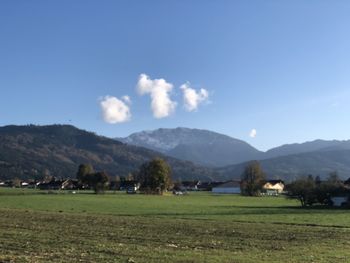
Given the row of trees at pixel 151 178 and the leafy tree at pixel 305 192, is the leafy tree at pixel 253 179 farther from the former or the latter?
the leafy tree at pixel 305 192

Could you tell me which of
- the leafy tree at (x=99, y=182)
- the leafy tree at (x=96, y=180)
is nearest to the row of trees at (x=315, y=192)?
the leafy tree at (x=99, y=182)

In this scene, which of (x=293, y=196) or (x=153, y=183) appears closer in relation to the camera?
(x=293, y=196)

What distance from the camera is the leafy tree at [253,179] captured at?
562 feet

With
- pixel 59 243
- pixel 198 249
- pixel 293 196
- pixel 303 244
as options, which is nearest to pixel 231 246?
pixel 198 249

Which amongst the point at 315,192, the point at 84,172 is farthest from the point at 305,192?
the point at 84,172

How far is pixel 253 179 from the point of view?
567 ft

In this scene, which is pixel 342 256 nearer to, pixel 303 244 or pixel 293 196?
pixel 303 244

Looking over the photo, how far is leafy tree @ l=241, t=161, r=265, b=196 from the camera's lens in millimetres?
171300

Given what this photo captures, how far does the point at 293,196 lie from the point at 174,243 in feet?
264

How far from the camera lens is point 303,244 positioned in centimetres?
2880

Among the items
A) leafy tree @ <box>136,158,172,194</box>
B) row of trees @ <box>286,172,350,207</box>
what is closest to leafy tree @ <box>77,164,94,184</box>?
leafy tree @ <box>136,158,172,194</box>

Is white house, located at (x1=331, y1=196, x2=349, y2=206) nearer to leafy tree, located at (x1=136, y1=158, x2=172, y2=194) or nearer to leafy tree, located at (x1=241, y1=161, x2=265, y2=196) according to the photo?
leafy tree, located at (x1=136, y1=158, x2=172, y2=194)

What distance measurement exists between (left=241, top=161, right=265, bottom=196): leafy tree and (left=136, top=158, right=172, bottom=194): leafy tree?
2578cm

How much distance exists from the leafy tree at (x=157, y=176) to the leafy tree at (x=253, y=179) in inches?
1015
